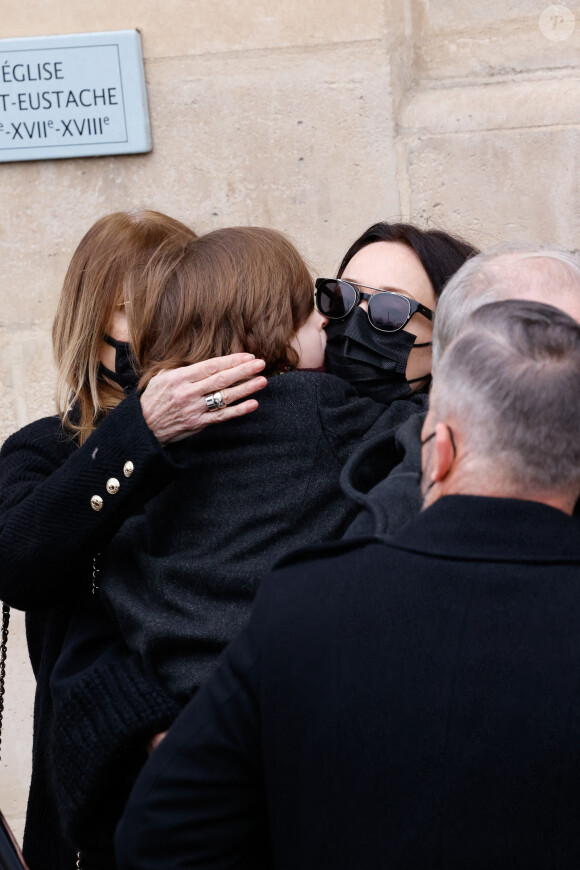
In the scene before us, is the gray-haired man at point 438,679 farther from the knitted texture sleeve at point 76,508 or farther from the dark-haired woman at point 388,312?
the dark-haired woman at point 388,312

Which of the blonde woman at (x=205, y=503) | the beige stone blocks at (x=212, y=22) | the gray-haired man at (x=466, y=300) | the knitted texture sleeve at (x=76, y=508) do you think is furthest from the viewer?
the beige stone blocks at (x=212, y=22)

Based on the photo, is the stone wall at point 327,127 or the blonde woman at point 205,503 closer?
the blonde woman at point 205,503

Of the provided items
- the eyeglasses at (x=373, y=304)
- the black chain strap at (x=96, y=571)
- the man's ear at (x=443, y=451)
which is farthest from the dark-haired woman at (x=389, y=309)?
the man's ear at (x=443, y=451)

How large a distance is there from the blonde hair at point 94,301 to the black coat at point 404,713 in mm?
893

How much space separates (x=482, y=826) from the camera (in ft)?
3.56

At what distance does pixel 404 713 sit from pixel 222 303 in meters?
0.87

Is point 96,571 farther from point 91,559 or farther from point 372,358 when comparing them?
point 372,358

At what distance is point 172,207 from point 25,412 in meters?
0.71

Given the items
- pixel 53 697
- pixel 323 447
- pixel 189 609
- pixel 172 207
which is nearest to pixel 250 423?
pixel 323 447

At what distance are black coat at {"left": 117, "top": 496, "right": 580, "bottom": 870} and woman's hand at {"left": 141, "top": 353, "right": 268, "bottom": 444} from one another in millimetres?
517

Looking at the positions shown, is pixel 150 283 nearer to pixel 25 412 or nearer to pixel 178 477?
pixel 178 477

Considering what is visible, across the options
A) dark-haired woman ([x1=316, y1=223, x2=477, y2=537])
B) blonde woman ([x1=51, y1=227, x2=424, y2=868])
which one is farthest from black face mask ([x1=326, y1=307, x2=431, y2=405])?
blonde woman ([x1=51, y1=227, x2=424, y2=868])

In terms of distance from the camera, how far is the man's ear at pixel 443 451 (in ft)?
3.83

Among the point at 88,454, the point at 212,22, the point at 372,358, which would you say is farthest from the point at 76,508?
the point at 212,22
